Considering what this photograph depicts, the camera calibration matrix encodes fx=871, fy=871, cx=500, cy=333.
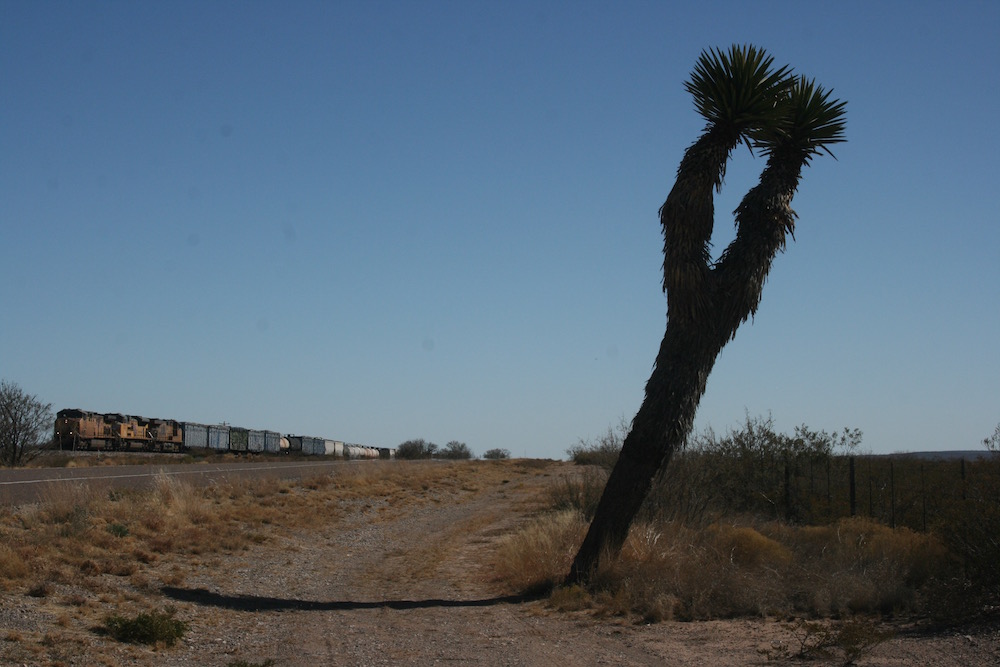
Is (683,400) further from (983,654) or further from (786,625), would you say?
(983,654)

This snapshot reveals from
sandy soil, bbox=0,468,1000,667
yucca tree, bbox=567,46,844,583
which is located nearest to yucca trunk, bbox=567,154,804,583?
yucca tree, bbox=567,46,844,583

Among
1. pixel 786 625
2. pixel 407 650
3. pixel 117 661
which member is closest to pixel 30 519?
pixel 117 661

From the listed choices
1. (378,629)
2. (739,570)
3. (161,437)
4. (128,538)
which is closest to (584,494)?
(739,570)


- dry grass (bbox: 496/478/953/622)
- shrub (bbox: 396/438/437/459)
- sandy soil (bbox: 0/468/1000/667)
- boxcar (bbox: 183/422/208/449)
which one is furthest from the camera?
shrub (bbox: 396/438/437/459)

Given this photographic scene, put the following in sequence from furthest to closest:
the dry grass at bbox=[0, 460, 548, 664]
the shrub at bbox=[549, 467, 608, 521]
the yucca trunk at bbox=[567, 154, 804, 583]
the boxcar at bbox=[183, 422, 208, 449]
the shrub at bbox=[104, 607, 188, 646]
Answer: the boxcar at bbox=[183, 422, 208, 449] < the shrub at bbox=[549, 467, 608, 521] < the yucca trunk at bbox=[567, 154, 804, 583] < the dry grass at bbox=[0, 460, 548, 664] < the shrub at bbox=[104, 607, 188, 646]

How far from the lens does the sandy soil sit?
9117mm

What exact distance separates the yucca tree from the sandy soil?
2.30 meters

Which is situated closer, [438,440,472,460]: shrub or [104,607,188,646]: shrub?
[104,607,188,646]: shrub

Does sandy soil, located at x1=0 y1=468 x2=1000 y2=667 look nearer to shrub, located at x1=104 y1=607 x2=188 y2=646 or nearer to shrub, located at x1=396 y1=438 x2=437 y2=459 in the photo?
shrub, located at x1=104 y1=607 x2=188 y2=646

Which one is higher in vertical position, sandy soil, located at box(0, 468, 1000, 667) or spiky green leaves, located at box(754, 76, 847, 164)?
spiky green leaves, located at box(754, 76, 847, 164)

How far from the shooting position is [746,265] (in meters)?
13.0

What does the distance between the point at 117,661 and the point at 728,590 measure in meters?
7.91

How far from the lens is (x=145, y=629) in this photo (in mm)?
9516

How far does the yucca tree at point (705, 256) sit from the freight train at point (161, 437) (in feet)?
160
